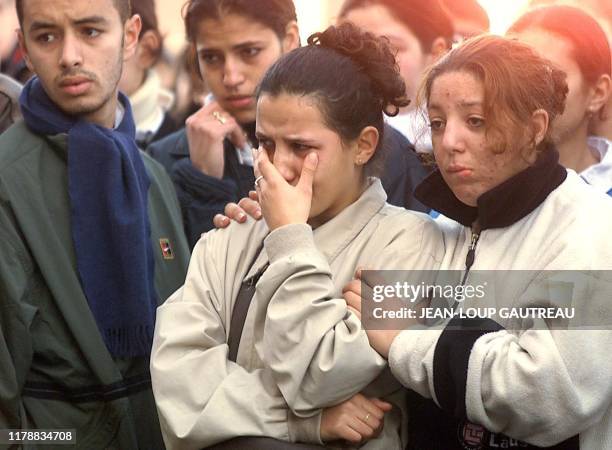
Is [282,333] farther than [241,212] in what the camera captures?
No

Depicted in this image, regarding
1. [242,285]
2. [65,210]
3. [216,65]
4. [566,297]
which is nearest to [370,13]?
[216,65]

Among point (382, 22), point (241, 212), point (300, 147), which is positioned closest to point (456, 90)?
point (300, 147)

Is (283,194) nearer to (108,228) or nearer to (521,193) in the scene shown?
(521,193)

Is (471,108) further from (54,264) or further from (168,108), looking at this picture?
(168,108)

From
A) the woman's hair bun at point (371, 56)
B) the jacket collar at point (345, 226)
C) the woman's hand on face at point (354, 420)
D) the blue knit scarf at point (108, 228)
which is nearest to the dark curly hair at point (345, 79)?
the woman's hair bun at point (371, 56)

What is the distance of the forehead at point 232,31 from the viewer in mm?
3434

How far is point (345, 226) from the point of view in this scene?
249 centimetres

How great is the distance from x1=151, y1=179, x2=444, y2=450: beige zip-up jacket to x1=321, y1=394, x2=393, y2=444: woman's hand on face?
3 cm

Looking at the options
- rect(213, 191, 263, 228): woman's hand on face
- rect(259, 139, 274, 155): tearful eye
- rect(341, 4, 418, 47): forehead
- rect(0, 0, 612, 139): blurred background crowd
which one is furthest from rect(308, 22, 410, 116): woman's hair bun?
rect(341, 4, 418, 47): forehead

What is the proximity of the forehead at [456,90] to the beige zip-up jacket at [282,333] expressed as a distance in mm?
316

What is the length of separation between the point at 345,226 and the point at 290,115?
30 cm

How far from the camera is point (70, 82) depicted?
124 inches

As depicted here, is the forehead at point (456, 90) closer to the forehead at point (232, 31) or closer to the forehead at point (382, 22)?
the forehead at point (232, 31)

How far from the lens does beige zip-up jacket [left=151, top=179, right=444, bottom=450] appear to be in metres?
2.21
